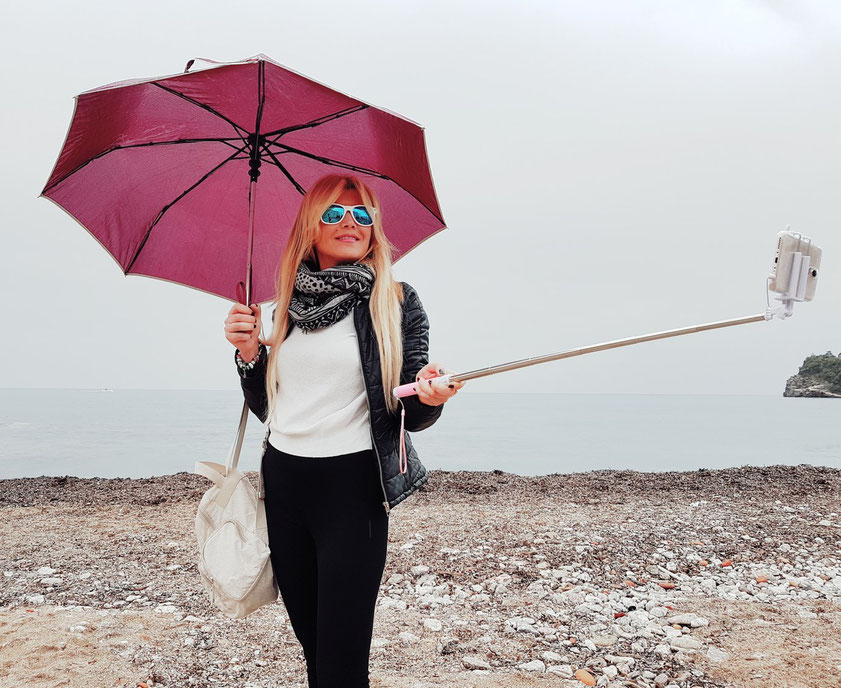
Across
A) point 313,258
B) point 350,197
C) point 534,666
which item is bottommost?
point 534,666

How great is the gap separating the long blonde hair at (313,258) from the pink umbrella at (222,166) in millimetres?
314

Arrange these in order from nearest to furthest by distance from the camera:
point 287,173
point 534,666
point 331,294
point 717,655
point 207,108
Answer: point 331,294
point 207,108
point 287,173
point 534,666
point 717,655

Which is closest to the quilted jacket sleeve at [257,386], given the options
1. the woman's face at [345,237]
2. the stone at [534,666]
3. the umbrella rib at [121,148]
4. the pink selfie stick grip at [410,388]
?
the woman's face at [345,237]

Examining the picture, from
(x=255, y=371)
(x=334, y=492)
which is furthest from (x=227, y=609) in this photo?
(x=255, y=371)

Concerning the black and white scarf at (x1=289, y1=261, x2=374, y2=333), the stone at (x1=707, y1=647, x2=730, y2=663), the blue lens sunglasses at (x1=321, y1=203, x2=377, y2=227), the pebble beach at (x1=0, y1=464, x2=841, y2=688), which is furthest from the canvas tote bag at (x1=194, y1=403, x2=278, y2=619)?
the stone at (x1=707, y1=647, x2=730, y2=663)

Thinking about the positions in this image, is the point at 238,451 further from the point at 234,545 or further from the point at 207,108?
the point at 207,108

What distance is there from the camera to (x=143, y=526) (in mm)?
6836

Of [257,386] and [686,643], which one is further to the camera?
[686,643]

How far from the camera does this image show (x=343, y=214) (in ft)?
7.68

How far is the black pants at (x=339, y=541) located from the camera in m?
2.05

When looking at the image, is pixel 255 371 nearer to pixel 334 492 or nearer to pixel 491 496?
pixel 334 492

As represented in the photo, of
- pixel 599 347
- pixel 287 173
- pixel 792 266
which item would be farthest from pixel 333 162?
pixel 792 266

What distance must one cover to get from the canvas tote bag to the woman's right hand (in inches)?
12.7

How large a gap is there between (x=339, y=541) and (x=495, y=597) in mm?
3016
